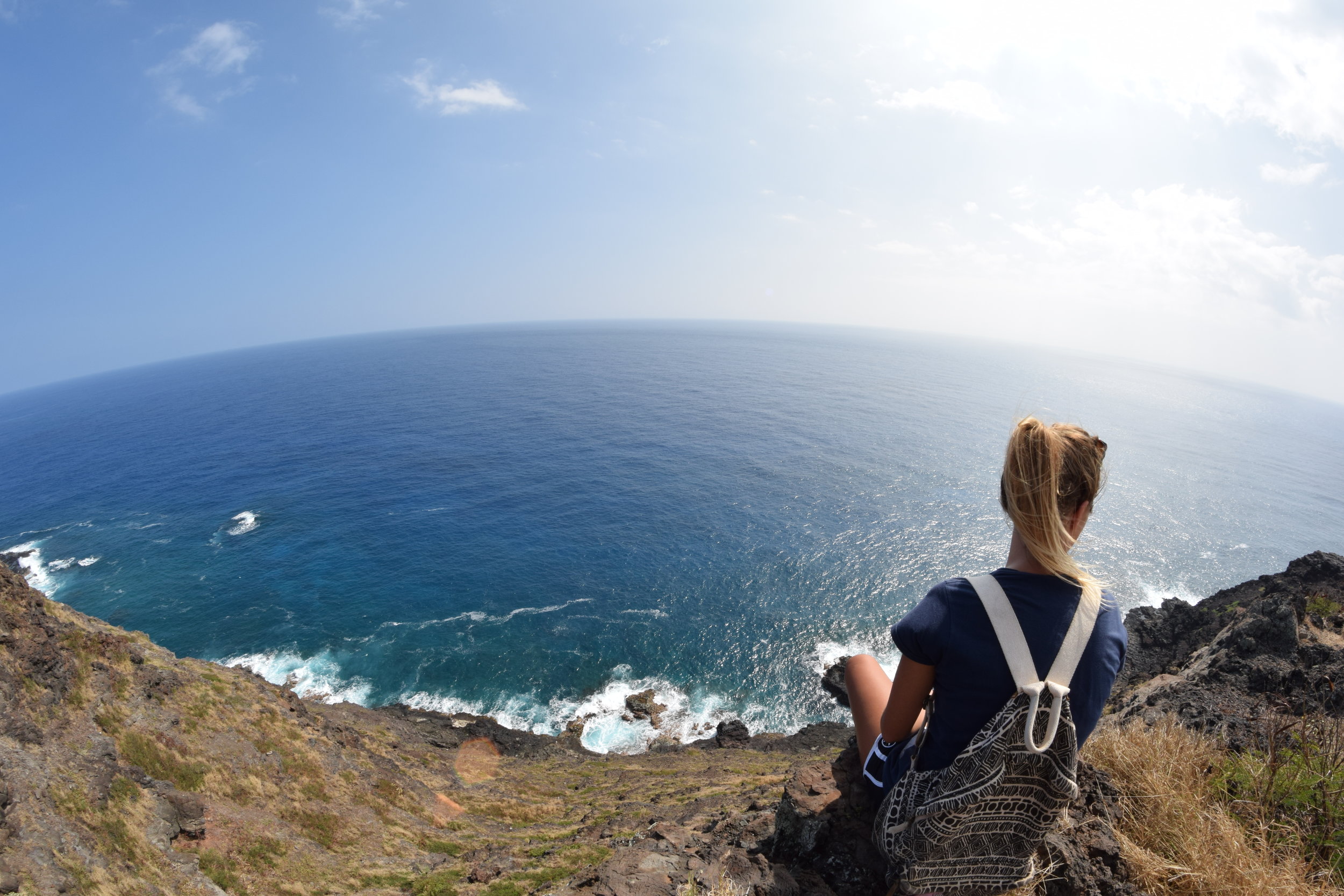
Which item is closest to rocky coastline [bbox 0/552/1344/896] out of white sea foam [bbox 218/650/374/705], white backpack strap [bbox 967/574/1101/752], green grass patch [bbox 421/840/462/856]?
green grass patch [bbox 421/840/462/856]

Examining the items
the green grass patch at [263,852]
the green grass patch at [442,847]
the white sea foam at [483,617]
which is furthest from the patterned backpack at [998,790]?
the white sea foam at [483,617]

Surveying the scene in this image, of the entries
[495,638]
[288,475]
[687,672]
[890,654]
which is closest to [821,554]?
[890,654]

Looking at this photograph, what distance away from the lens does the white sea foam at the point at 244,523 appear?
2309 inches

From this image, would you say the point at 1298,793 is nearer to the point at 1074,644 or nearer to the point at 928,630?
the point at 1074,644

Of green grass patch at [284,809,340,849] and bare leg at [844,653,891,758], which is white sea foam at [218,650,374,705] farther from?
bare leg at [844,653,891,758]

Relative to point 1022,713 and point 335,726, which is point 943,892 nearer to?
point 1022,713

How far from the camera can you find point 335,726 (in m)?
26.0

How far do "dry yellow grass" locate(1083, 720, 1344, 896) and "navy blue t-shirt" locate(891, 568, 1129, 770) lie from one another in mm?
2724

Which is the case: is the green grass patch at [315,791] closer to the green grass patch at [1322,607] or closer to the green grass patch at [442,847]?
the green grass patch at [442,847]

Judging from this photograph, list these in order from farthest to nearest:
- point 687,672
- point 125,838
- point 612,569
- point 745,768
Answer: point 612,569 < point 687,672 < point 745,768 < point 125,838

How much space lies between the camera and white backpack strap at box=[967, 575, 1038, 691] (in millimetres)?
3352

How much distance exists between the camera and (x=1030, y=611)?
3.40 metres

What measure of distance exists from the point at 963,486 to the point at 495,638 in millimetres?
61456

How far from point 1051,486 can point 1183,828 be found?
500 cm
